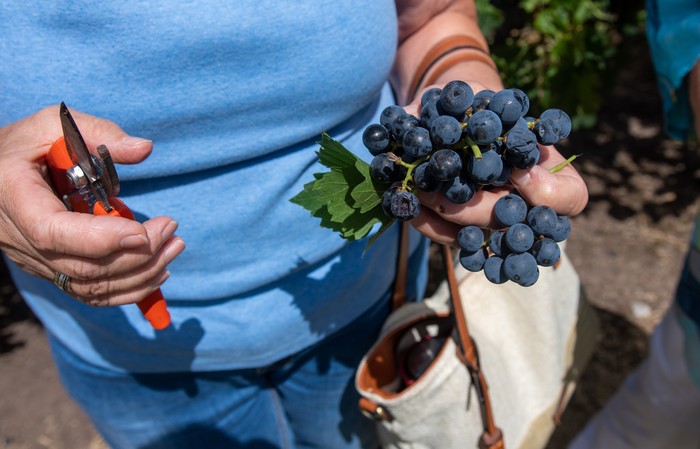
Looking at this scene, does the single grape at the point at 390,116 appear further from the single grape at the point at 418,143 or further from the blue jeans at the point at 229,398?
the blue jeans at the point at 229,398

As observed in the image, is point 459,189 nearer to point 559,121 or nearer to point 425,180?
point 425,180

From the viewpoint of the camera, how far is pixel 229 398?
1.41 meters

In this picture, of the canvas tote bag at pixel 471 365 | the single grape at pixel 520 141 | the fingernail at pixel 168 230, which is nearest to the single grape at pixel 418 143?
the single grape at pixel 520 141

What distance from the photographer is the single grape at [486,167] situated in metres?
0.80

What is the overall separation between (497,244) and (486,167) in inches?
5.6

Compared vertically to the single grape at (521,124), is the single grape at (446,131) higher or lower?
higher

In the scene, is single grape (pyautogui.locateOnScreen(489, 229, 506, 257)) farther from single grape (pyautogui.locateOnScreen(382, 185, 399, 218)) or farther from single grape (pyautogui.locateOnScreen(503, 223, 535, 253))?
single grape (pyautogui.locateOnScreen(382, 185, 399, 218))

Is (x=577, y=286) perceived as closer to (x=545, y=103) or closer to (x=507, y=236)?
(x=507, y=236)

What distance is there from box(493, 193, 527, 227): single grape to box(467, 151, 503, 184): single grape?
61 mm

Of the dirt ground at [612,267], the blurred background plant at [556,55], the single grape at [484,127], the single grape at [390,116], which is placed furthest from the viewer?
the dirt ground at [612,267]

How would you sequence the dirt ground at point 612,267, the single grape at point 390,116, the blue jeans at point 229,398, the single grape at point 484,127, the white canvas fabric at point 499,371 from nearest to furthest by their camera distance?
the single grape at point 484,127 < the single grape at point 390,116 < the white canvas fabric at point 499,371 < the blue jeans at point 229,398 < the dirt ground at point 612,267

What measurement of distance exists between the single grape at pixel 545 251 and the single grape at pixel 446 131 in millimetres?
200

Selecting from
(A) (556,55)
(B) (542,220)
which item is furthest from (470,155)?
(A) (556,55)

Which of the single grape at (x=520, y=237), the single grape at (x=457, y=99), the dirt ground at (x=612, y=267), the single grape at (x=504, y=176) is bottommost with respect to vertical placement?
the dirt ground at (x=612, y=267)
